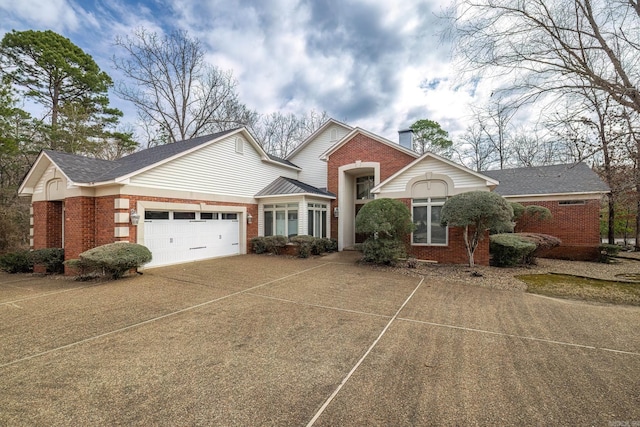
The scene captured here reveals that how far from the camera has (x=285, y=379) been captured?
328cm

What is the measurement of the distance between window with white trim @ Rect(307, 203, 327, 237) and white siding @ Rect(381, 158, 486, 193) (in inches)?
165

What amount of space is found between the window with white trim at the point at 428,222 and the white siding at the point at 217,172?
8563 mm

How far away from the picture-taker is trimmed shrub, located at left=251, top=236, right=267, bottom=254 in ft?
47.0

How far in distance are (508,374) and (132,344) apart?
5298 mm

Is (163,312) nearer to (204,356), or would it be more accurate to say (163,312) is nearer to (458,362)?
(204,356)

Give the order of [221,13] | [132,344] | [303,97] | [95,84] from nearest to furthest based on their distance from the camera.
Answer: [132,344]
[221,13]
[95,84]
[303,97]

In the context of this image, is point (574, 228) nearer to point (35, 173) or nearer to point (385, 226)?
point (385, 226)

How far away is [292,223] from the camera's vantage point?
14.7 metres

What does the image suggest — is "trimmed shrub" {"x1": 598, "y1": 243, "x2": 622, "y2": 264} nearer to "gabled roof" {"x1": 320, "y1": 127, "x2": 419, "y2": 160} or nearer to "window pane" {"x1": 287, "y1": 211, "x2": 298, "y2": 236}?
"gabled roof" {"x1": 320, "y1": 127, "x2": 419, "y2": 160}

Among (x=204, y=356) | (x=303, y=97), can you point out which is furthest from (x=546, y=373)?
(x=303, y=97)

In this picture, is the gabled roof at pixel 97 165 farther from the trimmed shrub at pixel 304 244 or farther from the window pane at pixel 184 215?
the trimmed shrub at pixel 304 244

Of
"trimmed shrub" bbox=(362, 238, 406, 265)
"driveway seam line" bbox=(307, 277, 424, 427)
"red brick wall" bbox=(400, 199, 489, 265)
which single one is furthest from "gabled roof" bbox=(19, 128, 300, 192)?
"red brick wall" bbox=(400, 199, 489, 265)

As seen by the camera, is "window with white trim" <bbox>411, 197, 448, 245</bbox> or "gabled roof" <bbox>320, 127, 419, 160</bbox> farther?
"gabled roof" <bbox>320, 127, 419, 160</bbox>

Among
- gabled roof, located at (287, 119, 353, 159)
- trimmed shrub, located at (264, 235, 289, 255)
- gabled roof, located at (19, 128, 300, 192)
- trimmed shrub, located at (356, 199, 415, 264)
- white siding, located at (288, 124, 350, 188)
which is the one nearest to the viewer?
gabled roof, located at (19, 128, 300, 192)
